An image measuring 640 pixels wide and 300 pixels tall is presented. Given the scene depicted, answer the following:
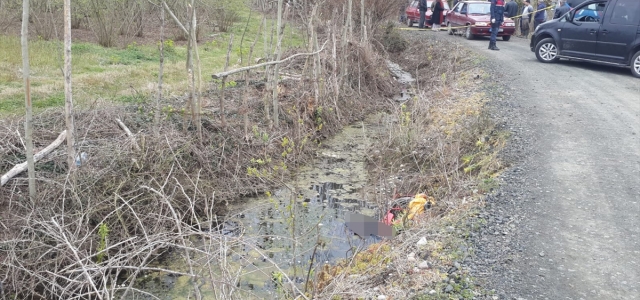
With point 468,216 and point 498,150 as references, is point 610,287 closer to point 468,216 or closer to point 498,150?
point 468,216

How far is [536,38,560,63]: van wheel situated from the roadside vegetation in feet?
6.49

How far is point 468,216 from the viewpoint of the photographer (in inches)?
242

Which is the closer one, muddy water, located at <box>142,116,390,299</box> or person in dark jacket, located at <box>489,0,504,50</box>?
muddy water, located at <box>142,116,390,299</box>

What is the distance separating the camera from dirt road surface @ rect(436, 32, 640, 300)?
4840 mm

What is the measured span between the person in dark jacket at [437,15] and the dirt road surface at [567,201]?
12.4 m

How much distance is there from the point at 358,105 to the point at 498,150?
Answer: 15.7 ft

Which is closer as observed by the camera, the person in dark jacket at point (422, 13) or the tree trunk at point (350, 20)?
the tree trunk at point (350, 20)

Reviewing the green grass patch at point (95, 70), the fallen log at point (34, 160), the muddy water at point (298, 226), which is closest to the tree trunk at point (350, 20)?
the green grass patch at point (95, 70)

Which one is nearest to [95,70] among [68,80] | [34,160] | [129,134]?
[129,134]

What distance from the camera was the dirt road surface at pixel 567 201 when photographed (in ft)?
15.9

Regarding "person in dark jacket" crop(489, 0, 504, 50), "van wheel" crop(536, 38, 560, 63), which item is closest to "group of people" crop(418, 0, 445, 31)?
"person in dark jacket" crop(489, 0, 504, 50)

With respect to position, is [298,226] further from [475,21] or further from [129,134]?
[475,21]

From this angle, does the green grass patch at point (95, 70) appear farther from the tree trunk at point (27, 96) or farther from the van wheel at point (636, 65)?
the van wheel at point (636, 65)

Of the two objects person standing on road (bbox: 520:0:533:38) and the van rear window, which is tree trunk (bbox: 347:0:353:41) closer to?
the van rear window
